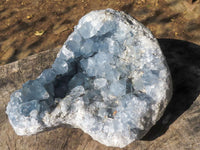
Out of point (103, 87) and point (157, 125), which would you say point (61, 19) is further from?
point (157, 125)

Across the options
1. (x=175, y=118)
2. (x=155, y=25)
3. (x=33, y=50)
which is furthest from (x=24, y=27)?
(x=175, y=118)

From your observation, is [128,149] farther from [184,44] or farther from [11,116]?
[184,44]

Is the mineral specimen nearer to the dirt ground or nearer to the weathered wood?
the weathered wood

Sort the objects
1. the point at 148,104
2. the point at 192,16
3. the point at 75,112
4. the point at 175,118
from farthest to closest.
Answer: the point at 192,16, the point at 175,118, the point at 75,112, the point at 148,104

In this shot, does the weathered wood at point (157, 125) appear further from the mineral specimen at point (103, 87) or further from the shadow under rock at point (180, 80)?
the mineral specimen at point (103, 87)

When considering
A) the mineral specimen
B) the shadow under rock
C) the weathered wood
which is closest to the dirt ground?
the shadow under rock
